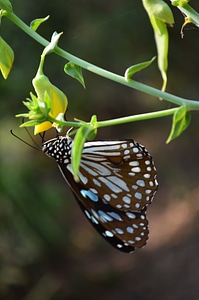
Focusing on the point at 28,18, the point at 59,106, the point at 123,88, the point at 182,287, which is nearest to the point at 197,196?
the point at 182,287

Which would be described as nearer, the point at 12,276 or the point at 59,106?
the point at 59,106

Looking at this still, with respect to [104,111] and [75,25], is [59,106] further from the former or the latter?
[104,111]

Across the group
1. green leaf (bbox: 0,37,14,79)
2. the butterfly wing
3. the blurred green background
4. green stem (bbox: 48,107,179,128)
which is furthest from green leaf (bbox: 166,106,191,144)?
the blurred green background

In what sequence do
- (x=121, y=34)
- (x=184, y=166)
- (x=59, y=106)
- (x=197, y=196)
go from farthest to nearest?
(x=184, y=166)
(x=197, y=196)
(x=121, y=34)
(x=59, y=106)

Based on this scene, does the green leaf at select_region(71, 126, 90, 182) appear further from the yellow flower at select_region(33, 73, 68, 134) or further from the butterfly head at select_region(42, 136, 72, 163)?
the butterfly head at select_region(42, 136, 72, 163)

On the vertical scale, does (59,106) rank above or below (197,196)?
above

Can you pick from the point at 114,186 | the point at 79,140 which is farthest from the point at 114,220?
the point at 79,140
